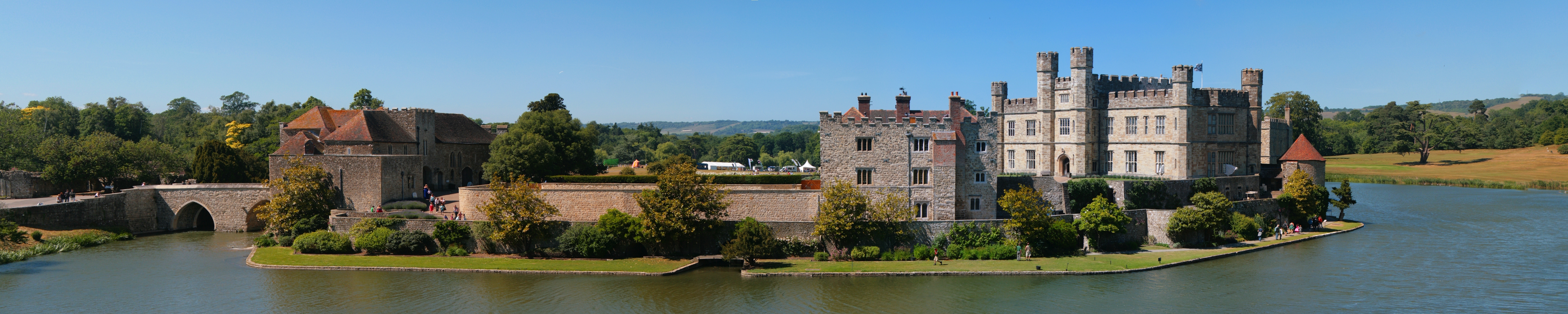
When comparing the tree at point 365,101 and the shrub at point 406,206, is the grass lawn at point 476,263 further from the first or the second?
the tree at point 365,101

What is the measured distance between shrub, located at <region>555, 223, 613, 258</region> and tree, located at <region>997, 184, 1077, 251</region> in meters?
16.0

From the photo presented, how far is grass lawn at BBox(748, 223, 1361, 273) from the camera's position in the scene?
33.2 metres

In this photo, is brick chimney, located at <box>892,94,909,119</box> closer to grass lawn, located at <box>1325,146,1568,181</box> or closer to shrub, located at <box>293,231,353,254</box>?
shrub, located at <box>293,231,353,254</box>

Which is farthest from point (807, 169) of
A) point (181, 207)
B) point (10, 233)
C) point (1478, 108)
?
point (1478, 108)

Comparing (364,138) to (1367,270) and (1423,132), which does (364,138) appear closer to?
(1367,270)

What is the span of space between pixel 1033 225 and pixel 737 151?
88345 millimetres

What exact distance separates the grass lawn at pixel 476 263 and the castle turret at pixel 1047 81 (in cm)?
2186

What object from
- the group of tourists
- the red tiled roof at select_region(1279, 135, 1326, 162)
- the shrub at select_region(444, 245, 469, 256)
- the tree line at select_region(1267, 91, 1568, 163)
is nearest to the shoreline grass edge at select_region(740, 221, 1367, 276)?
the shrub at select_region(444, 245, 469, 256)

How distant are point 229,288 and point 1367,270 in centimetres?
4154

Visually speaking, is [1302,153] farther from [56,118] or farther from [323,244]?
[56,118]

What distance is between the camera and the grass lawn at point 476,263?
34.0m

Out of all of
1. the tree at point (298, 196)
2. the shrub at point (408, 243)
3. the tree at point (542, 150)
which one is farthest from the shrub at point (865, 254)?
the tree at point (298, 196)

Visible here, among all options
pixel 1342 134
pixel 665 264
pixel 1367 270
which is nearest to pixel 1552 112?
pixel 1342 134

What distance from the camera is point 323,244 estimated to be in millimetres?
37375
